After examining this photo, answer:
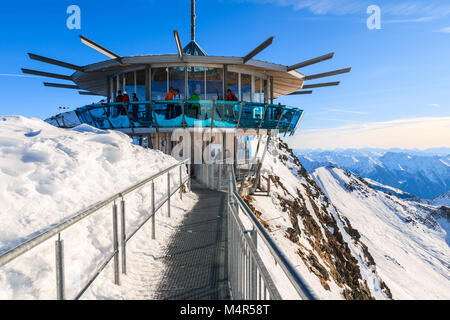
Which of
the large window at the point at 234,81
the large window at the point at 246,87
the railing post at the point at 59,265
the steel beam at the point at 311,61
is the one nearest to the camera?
the railing post at the point at 59,265

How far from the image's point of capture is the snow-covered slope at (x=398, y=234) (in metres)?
63.5

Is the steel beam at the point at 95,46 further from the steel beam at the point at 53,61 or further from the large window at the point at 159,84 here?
the steel beam at the point at 53,61

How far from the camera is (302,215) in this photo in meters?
37.4

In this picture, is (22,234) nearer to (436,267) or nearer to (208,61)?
(208,61)

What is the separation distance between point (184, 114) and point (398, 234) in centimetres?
10926

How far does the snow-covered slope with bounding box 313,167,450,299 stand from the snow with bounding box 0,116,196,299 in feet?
180

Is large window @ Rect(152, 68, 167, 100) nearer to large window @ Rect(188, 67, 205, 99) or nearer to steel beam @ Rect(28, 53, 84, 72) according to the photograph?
large window @ Rect(188, 67, 205, 99)

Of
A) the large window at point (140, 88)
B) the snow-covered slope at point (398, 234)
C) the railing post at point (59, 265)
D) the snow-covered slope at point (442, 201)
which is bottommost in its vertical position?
the snow-covered slope at point (442, 201)

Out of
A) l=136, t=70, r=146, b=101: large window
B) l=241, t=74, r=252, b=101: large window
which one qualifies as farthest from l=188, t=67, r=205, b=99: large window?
l=136, t=70, r=146, b=101: large window

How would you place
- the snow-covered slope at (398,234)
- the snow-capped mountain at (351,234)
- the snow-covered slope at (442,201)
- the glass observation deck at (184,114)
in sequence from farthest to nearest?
the snow-covered slope at (442,201) < the snow-covered slope at (398,234) < the snow-capped mountain at (351,234) < the glass observation deck at (184,114)

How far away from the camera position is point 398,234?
99000mm

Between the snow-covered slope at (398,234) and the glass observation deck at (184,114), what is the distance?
48.5 meters

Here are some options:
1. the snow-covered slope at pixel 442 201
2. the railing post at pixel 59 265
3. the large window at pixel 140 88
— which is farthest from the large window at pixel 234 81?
the snow-covered slope at pixel 442 201

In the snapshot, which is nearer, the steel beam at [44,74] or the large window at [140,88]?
the steel beam at [44,74]
